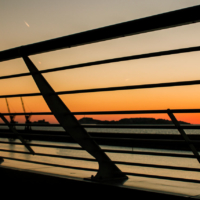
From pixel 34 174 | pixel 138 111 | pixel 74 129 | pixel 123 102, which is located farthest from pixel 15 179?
pixel 138 111

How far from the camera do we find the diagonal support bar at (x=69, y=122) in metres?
1.87

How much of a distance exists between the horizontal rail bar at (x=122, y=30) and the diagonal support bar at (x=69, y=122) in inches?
9.5

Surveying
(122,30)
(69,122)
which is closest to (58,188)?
(69,122)

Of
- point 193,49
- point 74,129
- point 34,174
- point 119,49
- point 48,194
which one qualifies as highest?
point 119,49

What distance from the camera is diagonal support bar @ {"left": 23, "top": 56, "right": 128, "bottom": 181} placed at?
6.12 ft

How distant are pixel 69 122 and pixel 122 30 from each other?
1.02 metres

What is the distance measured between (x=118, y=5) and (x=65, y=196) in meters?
2.08

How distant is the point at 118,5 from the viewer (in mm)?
2344

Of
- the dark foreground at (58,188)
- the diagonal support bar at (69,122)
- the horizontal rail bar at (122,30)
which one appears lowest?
the dark foreground at (58,188)

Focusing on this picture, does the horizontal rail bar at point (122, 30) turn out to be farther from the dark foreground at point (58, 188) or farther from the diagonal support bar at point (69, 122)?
the dark foreground at point (58, 188)

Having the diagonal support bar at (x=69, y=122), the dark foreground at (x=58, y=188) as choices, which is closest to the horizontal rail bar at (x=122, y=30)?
the diagonal support bar at (x=69, y=122)

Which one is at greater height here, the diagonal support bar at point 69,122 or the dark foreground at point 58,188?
the diagonal support bar at point 69,122

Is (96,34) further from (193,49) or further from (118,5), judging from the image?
(118,5)

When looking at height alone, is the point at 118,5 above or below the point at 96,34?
above
